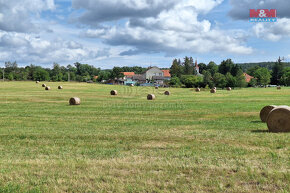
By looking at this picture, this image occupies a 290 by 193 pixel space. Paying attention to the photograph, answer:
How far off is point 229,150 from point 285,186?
3961 millimetres

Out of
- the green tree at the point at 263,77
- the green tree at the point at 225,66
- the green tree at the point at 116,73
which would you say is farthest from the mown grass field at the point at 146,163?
the green tree at the point at 116,73

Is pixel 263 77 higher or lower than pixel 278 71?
lower

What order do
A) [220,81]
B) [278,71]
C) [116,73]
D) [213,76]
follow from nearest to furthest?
[220,81] → [213,76] → [278,71] → [116,73]

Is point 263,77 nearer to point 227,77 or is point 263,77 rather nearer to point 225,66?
point 225,66

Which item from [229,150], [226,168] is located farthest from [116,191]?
[229,150]

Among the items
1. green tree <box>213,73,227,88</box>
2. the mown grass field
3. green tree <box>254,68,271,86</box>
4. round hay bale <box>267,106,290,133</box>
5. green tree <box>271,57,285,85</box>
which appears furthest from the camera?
green tree <box>271,57,285,85</box>

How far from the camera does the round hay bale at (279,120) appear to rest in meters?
16.1

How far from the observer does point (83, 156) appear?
1123cm

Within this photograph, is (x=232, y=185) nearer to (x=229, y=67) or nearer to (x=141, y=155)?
(x=141, y=155)

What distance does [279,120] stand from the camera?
16297 millimetres

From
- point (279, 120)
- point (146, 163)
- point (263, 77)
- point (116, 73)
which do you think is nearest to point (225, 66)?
point (263, 77)

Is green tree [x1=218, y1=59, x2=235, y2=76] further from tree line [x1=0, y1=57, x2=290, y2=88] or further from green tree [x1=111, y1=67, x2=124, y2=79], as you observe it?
green tree [x1=111, y1=67, x2=124, y2=79]

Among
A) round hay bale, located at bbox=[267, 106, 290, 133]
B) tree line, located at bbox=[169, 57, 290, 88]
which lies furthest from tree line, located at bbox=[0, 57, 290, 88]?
round hay bale, located at bbox=[267, 106, 290, 133]

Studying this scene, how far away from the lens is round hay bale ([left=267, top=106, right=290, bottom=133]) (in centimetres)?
1611
